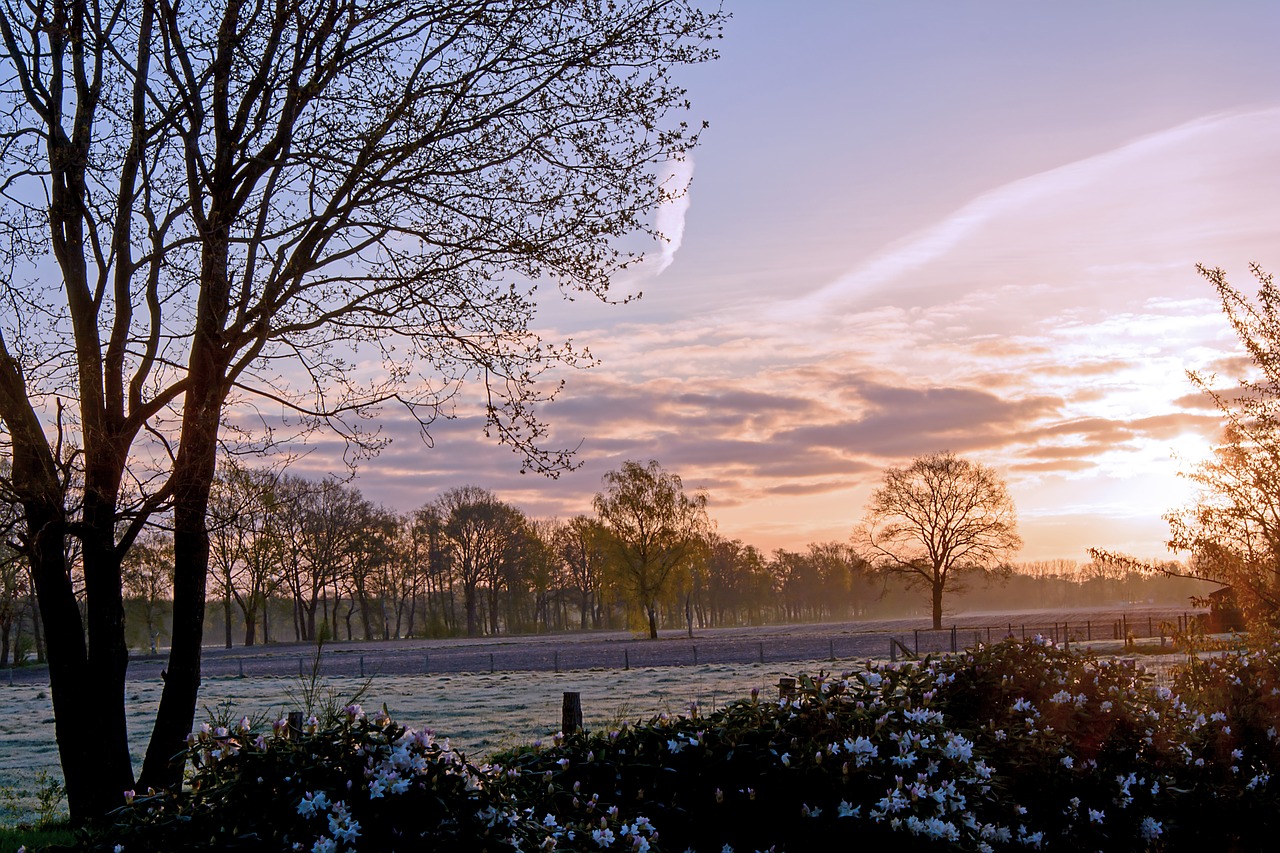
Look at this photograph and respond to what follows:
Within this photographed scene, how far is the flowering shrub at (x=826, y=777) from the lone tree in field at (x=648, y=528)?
180 feet

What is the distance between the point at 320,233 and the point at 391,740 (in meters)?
6.28

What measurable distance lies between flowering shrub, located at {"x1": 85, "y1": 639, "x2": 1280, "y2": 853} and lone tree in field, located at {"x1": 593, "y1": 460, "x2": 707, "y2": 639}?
180 ft

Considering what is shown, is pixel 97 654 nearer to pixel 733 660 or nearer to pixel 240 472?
pixel 240 472

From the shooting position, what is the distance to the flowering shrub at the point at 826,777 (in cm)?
424

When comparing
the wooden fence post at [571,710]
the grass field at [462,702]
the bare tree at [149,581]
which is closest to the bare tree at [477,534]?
the bare tree at [149,581]

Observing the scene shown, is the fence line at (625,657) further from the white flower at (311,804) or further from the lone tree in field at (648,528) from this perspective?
the white flower at (311,804)

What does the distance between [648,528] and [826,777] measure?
58.2 m

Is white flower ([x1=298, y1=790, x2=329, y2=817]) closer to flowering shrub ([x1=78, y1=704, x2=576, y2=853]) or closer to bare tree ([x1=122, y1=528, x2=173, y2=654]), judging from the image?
flowering shrub ([x1=78, y1=704, x2=576, y2=853])

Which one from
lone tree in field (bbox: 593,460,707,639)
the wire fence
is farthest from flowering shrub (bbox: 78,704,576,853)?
lone tree in field (bbox: 593,460,707,639)

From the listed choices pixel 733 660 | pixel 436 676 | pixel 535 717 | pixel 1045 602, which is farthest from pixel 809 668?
pixel 1045 602

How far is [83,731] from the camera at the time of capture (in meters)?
8.93

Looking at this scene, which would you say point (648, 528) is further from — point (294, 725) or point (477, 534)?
point (294, 725)

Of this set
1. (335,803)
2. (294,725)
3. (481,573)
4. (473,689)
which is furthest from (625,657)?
(481,573)

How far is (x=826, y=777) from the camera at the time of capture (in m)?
5.56
